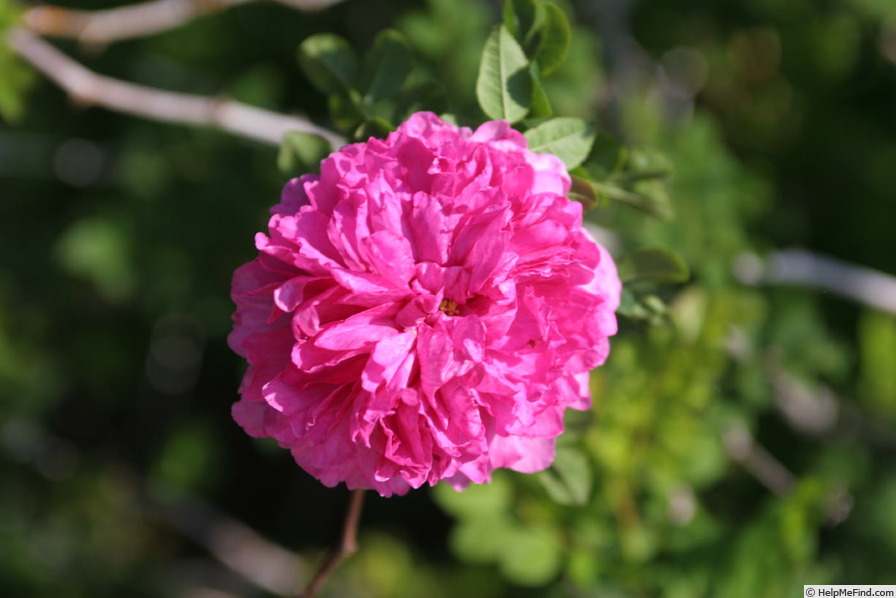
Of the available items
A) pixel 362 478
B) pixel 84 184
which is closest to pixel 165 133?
pixel 84 184

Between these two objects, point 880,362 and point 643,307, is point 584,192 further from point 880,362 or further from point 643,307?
point 880,362

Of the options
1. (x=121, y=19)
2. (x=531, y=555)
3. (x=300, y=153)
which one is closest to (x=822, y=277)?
(x=531, y=555)

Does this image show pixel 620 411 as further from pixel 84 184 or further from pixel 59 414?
pixel 59 414

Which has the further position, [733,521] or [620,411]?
[733,521]

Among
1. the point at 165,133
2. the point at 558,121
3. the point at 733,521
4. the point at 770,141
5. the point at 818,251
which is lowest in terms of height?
the point at 733,521

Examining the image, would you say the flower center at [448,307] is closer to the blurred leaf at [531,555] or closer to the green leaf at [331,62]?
the green leaf at [331,62]

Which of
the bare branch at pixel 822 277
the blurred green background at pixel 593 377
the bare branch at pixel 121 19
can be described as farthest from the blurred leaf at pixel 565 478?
the bare branch at pixel 121 19

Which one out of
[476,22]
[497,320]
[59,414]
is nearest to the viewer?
[497,320]
